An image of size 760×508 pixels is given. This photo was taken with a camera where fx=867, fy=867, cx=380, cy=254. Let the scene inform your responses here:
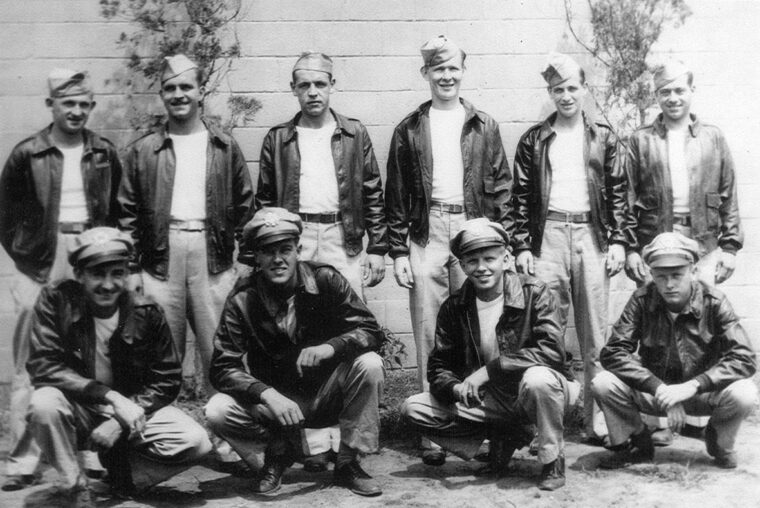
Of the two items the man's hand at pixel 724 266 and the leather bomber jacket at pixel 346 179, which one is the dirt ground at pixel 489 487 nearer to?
the man's hand at pixel 724 266

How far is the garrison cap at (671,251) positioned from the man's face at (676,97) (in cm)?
88

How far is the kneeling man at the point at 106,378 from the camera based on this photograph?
380 centimetres

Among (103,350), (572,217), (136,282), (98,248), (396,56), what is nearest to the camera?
(98,248)

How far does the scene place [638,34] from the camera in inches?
227

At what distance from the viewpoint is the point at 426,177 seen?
15.7ft

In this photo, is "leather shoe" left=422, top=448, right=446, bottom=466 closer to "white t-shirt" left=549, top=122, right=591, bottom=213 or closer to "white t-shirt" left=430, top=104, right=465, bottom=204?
"white t-shirt" left=430, top=104, right=465, bottom=204

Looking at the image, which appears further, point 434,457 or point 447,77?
point 447,77

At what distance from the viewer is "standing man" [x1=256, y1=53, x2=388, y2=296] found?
4.76m

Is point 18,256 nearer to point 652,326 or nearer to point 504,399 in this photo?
point 504,399

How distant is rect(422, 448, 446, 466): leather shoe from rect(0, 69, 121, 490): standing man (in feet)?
6.82

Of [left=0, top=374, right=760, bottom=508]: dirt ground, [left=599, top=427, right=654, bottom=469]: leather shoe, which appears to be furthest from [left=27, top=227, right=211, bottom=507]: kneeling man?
[left=599, top=427, right=654, bottom=469]: leather shoe

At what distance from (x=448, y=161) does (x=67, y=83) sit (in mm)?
2050

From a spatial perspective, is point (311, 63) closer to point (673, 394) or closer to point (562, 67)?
point (562, 67)

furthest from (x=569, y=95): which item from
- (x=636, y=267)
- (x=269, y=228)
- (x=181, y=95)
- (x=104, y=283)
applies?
(x=104, y=283)
